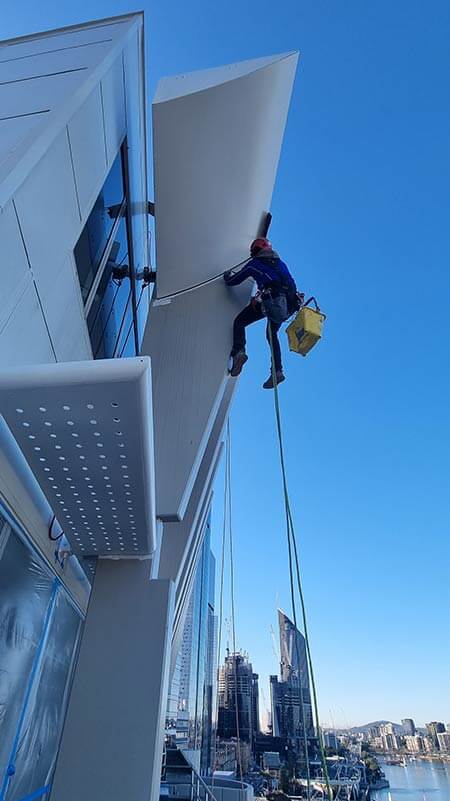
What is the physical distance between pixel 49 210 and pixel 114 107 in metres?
1.89

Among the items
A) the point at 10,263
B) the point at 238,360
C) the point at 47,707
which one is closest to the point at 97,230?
the point at 238,360

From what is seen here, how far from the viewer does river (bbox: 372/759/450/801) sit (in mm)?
39875

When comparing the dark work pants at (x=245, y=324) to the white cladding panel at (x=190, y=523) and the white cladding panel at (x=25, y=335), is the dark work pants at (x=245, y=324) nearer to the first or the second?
the white cladding panel at (x=190, y=523)

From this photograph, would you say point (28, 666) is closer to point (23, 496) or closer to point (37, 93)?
point (23, 496)

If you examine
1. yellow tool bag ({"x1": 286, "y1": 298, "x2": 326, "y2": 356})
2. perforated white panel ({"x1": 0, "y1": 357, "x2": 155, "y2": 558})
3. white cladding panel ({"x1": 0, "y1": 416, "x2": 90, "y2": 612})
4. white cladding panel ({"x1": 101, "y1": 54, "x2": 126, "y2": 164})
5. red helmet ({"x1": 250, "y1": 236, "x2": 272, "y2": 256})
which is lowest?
perforated white panel ({"x1": 0, "y1": 357, "x2": 155, "y2": 558})

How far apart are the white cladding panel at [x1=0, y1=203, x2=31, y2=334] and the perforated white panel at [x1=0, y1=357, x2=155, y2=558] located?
2.88ft

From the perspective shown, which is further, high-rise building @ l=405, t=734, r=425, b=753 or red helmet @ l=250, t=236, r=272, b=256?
high-rise building @ l=405, t=734, r=425, b=753

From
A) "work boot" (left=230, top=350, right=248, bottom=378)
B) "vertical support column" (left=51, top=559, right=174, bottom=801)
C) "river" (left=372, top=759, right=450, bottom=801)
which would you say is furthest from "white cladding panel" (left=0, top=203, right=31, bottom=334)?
"river" (left=372, top=759, right=450, bottom=801)

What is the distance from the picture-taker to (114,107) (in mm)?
3693

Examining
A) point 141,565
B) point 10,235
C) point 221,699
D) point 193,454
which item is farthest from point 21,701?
point 221,699

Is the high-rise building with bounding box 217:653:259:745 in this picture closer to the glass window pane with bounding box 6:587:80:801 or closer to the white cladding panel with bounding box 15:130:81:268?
the glass window pane with bounding box 6:587:80:801

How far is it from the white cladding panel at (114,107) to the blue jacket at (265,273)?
1499 millimetres

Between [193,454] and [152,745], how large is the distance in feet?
4.94

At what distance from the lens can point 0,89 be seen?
10.5 ft
